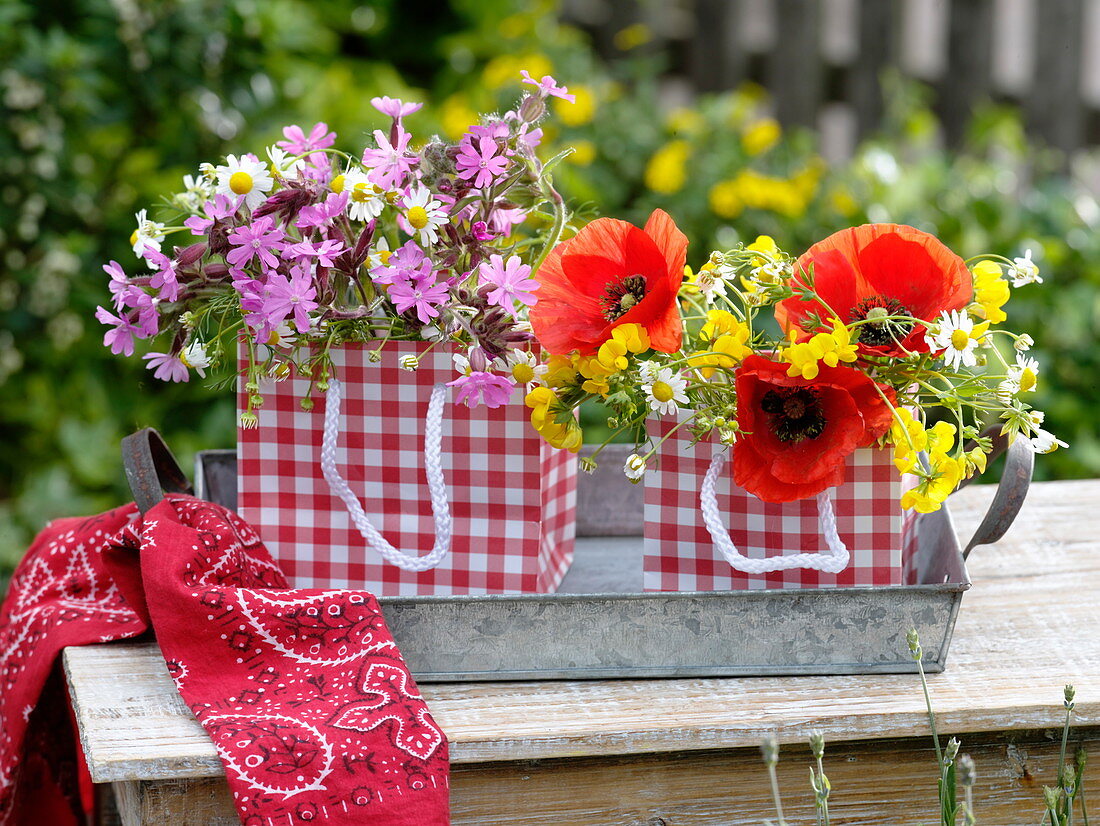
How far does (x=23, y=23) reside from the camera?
213cm

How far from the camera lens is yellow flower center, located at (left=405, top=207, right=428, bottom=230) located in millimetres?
833

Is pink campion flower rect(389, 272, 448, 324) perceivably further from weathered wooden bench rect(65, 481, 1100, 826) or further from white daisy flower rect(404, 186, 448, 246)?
weathered wooden bench rect(65, 481, 1100, 826)

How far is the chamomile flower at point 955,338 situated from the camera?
2.52ft

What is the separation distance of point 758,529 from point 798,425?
0.11 metres

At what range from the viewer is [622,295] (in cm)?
85

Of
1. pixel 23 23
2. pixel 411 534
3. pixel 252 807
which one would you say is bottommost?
pixel 252 807

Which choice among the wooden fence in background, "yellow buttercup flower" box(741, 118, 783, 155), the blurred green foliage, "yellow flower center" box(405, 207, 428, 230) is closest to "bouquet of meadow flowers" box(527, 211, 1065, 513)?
"yellow flower center" box(405, 207, 428, 230)

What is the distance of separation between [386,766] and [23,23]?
1925 mm

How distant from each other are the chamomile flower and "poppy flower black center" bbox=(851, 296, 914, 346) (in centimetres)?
2

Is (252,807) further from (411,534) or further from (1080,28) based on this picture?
(1080,28)

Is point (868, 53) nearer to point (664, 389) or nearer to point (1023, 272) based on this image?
point (1023, 272)

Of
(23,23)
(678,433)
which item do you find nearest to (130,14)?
(23,23)

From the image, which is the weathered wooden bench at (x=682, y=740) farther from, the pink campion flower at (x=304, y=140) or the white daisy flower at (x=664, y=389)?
the pink campion flower at (x=304, y=140)

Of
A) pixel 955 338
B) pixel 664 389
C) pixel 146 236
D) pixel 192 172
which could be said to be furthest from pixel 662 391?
pixel 192 172
